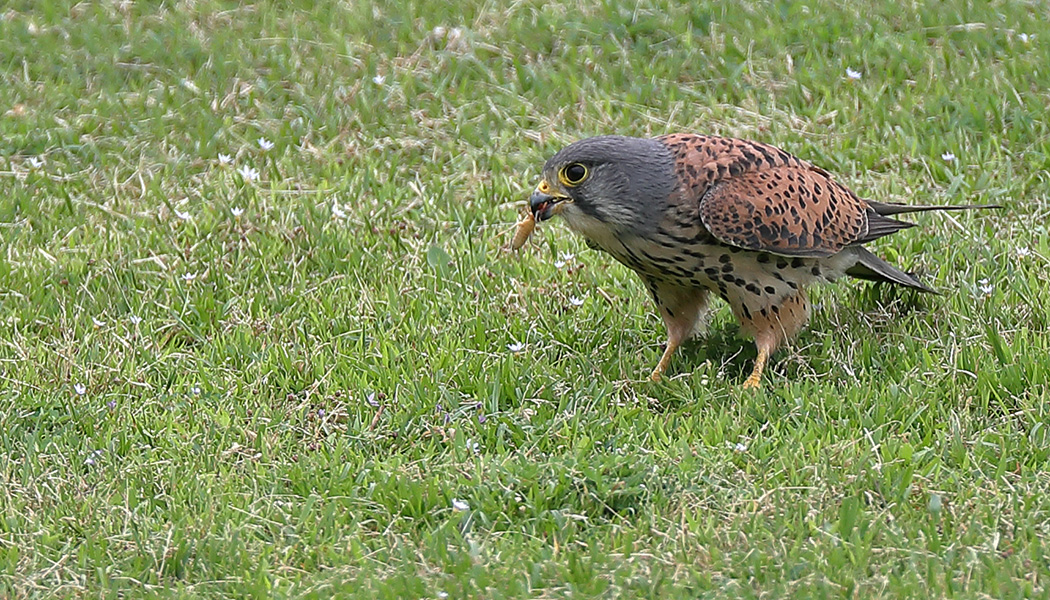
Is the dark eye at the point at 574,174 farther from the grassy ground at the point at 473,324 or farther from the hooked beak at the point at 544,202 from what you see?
the grassy ground at the point at 473,324

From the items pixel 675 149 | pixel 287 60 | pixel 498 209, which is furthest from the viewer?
pixel 287 60

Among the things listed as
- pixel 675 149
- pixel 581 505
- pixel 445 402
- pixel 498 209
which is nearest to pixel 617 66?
pixel 498 209

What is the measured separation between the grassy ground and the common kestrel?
0.79ft

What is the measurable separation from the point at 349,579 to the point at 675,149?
207 cm

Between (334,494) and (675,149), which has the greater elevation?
(675,149)

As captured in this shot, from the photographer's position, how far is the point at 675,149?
5.01 m

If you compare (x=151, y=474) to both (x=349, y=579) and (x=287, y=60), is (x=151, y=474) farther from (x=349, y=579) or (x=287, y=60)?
(x=287, y=60)

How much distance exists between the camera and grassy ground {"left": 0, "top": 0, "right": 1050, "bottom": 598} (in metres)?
3.94

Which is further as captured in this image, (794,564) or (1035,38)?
(1035,38)

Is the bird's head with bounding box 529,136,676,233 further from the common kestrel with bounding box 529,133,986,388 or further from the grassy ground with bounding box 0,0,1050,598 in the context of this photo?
the grassy ground with bounding box 0,0,1050,598

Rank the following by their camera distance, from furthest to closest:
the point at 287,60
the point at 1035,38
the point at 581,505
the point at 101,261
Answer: the point at 287,60
the point at 1035,38
the point at 101,261
the point at 581,505

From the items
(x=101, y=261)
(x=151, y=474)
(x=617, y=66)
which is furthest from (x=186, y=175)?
(x=151, y=474)

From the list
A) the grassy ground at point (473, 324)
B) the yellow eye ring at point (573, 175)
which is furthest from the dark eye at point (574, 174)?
the grassy ground at point (473, 324)

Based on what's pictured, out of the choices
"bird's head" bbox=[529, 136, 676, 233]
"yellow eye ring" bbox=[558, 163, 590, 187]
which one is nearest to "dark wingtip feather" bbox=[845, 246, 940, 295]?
"bird's head" bbox=[529, 136, 676, 233]
